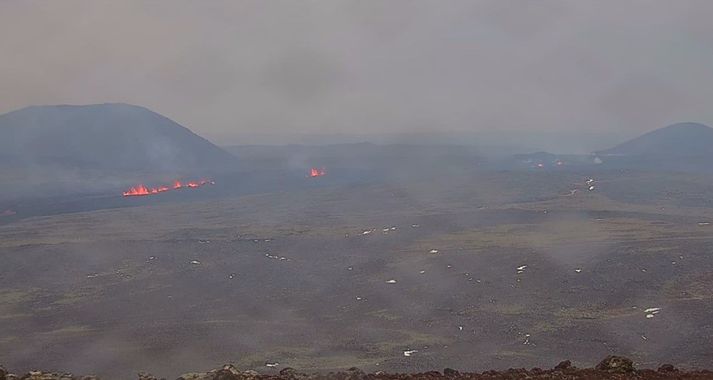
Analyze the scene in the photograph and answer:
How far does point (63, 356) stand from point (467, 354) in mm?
12062

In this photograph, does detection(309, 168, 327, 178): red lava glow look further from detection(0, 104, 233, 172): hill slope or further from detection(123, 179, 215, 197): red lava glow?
detection(0, 104, 233, 172): hill slope

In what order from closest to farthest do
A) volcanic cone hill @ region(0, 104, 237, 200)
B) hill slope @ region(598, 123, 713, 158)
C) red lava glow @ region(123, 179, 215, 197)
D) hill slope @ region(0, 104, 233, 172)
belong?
red lava glow @ region(123, 179, 215, 197), volcanic cone hill @ region(0, 104, 237, 200), hill slope @ region(0, 104, 233, 172), hill slope @ region(598, 123, 713, 158)

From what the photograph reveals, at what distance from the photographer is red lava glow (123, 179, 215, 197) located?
288 feet

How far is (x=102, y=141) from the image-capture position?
430ft

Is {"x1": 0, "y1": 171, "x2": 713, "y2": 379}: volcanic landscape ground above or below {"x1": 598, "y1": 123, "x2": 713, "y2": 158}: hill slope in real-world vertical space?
below

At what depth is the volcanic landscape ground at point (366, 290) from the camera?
20.8 metres

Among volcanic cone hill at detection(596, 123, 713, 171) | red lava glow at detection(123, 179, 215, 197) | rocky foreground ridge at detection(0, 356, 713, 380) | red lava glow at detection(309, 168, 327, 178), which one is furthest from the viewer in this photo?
red lava glow at detection(309, 168, 327, 178)

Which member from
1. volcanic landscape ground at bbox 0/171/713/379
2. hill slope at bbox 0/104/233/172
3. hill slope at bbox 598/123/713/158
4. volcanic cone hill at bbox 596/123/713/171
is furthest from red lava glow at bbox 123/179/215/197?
hill slope at bbox 598/123/713/158

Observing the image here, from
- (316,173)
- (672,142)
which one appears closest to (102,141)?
(316,173)

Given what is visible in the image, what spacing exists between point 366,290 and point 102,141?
367ft

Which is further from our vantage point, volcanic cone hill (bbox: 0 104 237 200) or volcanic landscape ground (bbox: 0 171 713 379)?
volcanic cone hill (bbox: 0 104 237 200)

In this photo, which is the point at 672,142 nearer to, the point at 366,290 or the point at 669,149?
the point at 669,149

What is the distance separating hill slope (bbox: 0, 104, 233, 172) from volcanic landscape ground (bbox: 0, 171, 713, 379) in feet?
204

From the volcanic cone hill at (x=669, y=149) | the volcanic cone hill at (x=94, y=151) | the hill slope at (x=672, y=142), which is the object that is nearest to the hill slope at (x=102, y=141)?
the volcanic cone hill at (x=94, y=151)
